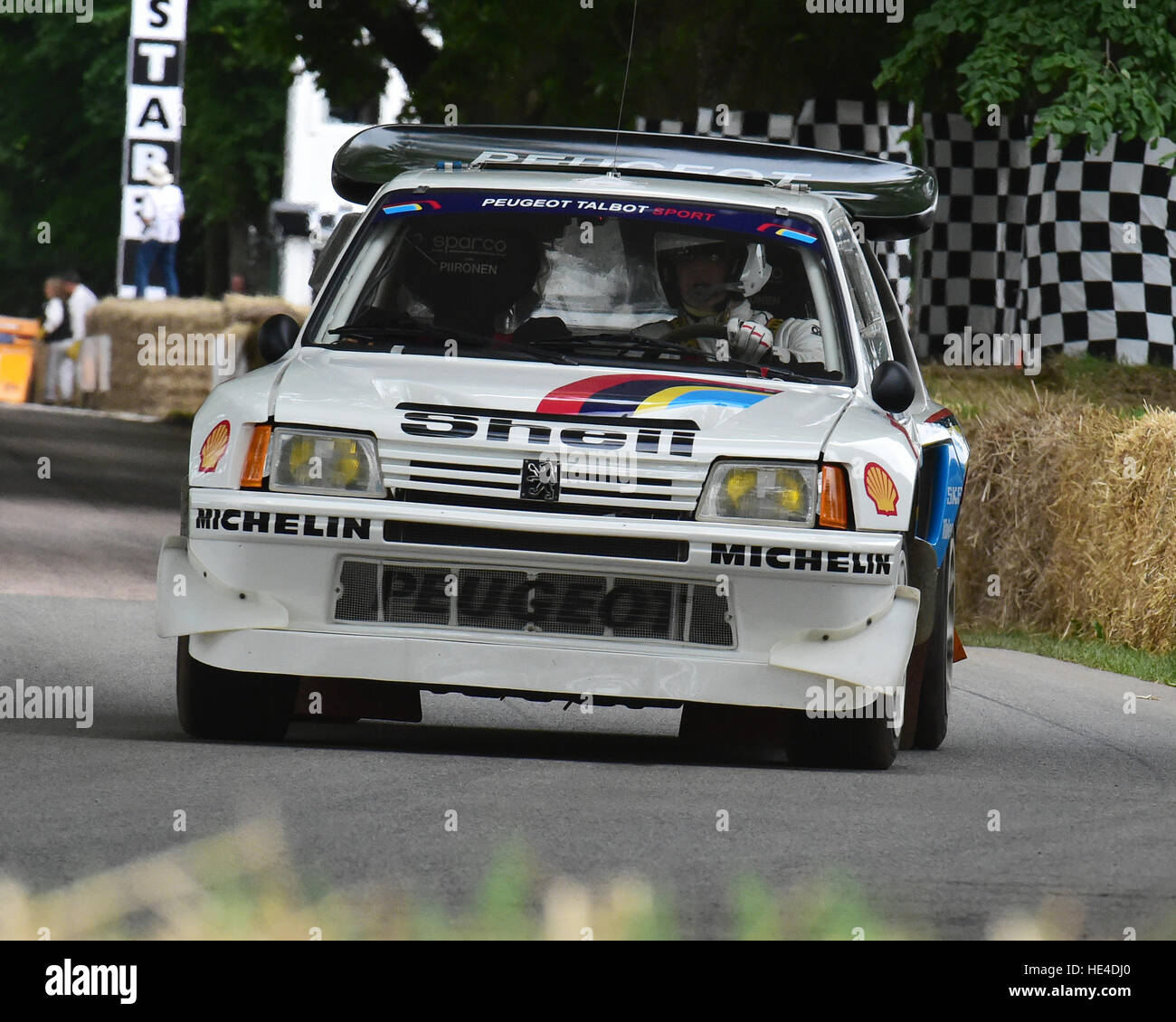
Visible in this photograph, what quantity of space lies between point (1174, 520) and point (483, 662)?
7.03 metres

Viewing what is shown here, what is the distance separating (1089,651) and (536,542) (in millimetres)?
6867

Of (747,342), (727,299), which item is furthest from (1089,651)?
(747,342)

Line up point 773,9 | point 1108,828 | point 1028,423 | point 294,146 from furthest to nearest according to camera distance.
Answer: point 294,146
point 773,9
point 1028,423
point 1108,828

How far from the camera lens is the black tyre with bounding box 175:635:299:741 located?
763cm

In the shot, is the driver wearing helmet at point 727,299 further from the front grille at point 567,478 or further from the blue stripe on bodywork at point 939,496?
the front grille at point 567,478

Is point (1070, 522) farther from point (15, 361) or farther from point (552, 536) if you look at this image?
point (15, 361)

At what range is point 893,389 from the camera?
7.72 metres

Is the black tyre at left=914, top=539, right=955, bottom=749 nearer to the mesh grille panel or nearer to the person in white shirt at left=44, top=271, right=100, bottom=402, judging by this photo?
the mesh grille panel

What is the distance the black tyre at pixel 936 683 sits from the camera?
29.0 feet

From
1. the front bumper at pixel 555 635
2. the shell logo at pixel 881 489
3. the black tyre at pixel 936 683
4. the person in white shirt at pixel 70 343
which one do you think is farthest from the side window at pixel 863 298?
the person in white shirt at pixel 70 343

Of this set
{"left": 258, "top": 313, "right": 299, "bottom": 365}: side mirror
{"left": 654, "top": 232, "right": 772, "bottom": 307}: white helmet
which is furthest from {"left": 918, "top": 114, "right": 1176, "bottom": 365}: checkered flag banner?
{"left": 258, "top": 313, "right": 299, "bottom": 365}: side mirror

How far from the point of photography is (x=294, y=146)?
5462cm
